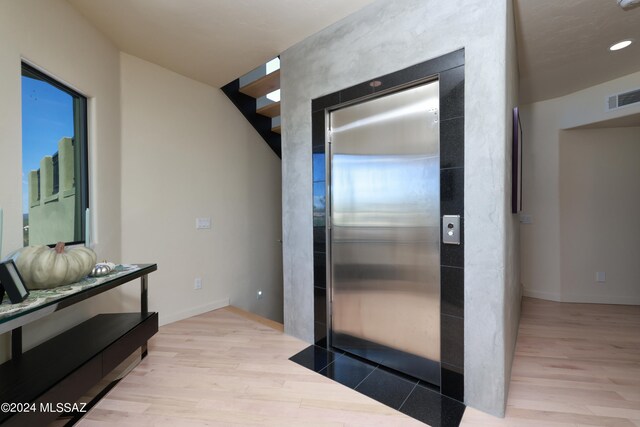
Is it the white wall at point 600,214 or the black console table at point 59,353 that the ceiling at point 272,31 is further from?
the black console table at point 59,353

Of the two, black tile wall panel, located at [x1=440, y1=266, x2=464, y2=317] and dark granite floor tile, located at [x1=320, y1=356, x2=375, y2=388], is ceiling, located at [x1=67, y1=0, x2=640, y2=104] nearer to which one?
black tile wall panel, located at [x1=440, y1=266, x2=464, y2=317]

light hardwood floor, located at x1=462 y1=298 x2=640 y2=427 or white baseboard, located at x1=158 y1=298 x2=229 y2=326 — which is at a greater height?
white baseboard, located at x1=158 y1=298 x2=229 y2=326

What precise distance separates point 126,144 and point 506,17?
10.4ft

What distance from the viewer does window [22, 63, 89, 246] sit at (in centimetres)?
184

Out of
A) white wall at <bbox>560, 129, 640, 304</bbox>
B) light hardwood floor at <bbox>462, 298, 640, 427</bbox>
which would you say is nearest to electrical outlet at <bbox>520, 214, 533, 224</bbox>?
white wall at <bbox>560, 129, 640, 304</bbox>

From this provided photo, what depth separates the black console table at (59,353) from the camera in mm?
1261

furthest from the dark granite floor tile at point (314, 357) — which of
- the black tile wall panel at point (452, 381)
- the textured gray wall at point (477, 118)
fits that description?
the textured gray wall at point (477, 118)

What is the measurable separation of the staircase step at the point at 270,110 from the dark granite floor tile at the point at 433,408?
10.4ft

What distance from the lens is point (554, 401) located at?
1.77m

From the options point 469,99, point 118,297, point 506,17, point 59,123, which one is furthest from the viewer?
point 118,297

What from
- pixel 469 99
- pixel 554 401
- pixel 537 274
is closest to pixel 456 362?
pixel 554 401

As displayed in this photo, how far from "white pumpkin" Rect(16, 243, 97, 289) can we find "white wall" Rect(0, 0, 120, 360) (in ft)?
0.65

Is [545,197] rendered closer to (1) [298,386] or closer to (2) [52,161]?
(1) [298,386]

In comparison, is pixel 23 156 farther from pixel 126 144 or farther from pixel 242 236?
pixel 242 236
